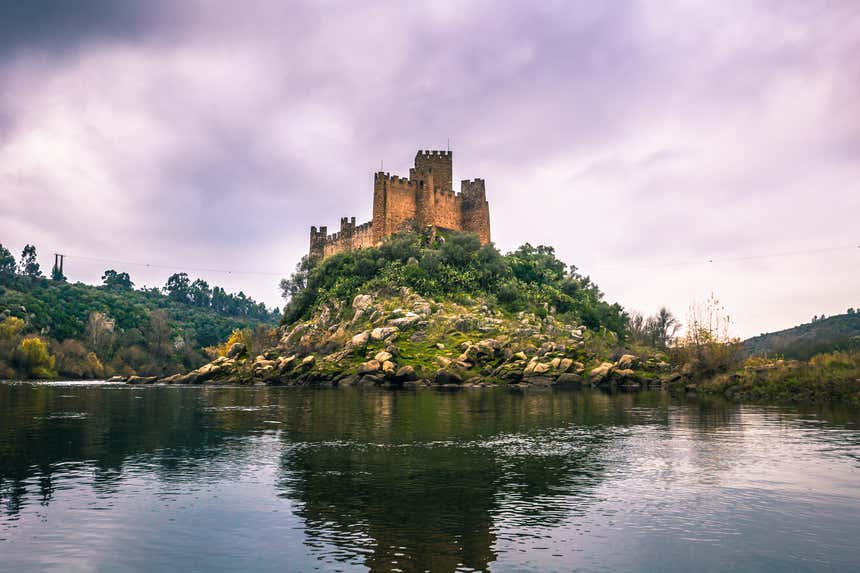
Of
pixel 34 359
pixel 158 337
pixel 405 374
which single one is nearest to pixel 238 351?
pixel 34 359

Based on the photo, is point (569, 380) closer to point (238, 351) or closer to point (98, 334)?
point (238, 351)

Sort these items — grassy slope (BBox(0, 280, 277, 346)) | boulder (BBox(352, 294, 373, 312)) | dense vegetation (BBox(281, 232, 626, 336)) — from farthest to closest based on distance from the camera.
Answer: grassy slope (BBox(0, 280, 277, 346)), dense vegetation (BBox(281, 232, 626, 336)), boulder (BBox(352, 294, 373, 312))

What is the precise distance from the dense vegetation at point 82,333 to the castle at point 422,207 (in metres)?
21.3

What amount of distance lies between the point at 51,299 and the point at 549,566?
15325 centimetres

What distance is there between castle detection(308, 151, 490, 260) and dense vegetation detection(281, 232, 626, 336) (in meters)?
2.90

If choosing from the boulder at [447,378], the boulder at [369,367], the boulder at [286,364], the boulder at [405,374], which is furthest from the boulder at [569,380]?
the boulder at [286,364]

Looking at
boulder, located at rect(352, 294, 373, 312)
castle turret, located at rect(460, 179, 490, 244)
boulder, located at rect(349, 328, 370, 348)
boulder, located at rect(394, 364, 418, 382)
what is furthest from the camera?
castle turret, located at rect(460, 179, 490, 244)

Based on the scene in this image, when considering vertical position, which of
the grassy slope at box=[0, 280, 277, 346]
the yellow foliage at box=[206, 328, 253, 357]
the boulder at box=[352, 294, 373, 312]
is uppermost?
the grassy slope at box=[0, 280, 277, 346]

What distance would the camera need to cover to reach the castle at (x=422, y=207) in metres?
100

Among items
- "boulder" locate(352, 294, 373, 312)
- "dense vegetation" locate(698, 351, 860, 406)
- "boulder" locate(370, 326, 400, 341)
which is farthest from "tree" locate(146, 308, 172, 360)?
"dense vegetation" locate(698, 351, 860, 406)

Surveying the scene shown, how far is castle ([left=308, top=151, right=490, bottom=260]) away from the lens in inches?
3957

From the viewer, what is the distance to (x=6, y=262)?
16575 cm

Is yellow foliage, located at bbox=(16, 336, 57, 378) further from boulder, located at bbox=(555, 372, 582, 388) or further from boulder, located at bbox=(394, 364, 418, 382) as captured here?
boulder, located at bbox=(555, 372, 582, 388)

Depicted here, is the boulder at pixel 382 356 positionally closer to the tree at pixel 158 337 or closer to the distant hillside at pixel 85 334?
the distant hillside at pixel 85 334
